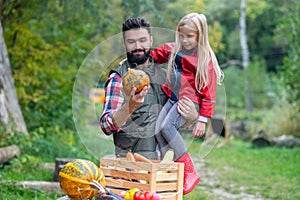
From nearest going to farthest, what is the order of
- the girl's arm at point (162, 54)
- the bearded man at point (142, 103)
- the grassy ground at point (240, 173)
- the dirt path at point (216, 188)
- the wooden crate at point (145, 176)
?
the wooden crate at point (145, 176), the bearded man at point (142, 103), the girl's arm at point (162, 54), the grassy ground at point (240, 173), the dirt path at point (216, 188)

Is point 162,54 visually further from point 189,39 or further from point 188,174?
point 188,174

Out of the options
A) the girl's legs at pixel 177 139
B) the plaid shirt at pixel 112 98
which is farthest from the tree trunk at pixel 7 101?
the girl's legs at pixel 177 139

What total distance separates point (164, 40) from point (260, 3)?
1081 inches

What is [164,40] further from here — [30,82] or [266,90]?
[266,90]

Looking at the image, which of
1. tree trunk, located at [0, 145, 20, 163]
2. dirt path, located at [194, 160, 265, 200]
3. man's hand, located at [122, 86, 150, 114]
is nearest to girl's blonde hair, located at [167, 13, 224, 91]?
man's hand, located at [122, 86, 150, 114]

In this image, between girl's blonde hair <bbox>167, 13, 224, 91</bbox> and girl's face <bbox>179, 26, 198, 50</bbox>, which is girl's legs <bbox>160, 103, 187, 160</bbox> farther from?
girl's face <bbox>179, 26, 198, 50</bbox>

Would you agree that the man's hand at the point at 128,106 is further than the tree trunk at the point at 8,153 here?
No

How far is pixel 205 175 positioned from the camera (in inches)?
369

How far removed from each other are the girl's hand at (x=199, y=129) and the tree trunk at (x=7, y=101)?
493 cm

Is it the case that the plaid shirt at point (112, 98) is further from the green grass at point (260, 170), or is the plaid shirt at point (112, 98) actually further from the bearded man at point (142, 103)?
the green grass at point (260, 170)

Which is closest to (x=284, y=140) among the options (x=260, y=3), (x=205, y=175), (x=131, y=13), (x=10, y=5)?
(x=205, y=175)

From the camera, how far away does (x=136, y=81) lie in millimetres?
3006

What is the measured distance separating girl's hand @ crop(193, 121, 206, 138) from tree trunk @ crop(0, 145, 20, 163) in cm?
406

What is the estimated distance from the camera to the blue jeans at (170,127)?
3.29 metres
